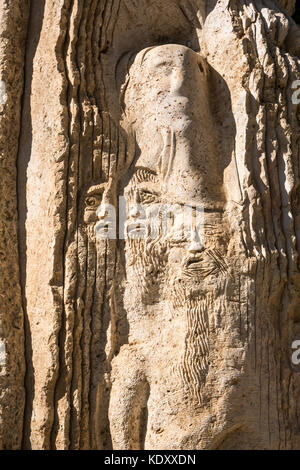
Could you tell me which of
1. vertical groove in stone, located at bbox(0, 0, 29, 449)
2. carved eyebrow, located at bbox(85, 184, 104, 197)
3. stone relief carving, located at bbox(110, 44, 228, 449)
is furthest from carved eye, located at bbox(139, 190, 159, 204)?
vertical groove in stone, located at bbox(0, 0, 29, 449)

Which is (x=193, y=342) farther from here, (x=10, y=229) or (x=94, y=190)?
(x=10, y=229)

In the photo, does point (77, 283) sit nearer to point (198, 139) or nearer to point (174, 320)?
point (174, 320)

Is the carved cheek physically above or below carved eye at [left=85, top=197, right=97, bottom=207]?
below

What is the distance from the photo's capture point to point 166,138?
3256 millimetres

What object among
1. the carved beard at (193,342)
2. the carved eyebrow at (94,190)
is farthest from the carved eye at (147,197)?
the carved beard at (193,342)

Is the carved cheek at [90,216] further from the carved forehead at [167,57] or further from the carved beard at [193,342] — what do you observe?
the carved forehead at [167,57]

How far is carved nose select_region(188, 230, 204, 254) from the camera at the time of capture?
3.13 m

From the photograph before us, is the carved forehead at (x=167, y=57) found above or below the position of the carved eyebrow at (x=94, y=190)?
above

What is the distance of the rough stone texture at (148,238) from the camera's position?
3.08 meters

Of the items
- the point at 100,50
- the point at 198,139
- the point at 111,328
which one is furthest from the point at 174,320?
the point at 100,50

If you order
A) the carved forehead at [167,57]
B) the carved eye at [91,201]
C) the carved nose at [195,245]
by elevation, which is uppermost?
the carved forehead at [167,57]

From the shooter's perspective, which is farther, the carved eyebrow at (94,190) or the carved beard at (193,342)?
the carved eyebrow at (94,190)

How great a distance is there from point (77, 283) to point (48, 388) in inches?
14.8

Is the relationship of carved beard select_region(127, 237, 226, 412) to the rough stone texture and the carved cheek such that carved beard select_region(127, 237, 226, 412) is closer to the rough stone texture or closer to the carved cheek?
the rough stone texture
